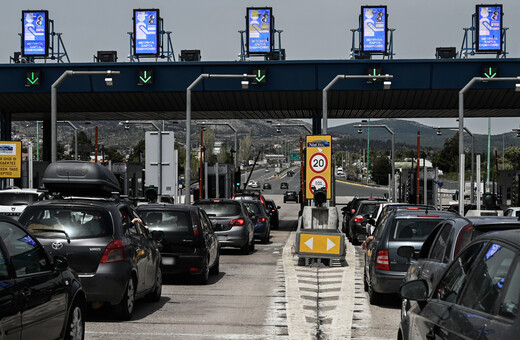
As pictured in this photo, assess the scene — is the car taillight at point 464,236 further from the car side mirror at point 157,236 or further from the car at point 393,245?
the car side mirror at point 157,236

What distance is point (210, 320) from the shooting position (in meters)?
11.8

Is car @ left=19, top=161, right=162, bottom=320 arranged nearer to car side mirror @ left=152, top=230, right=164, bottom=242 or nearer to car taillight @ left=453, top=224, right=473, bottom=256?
car side mirror @ left=152, top=230, right=164, bottom=242

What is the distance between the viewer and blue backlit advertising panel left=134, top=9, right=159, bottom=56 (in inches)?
1556

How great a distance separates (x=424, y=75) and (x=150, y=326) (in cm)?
2702

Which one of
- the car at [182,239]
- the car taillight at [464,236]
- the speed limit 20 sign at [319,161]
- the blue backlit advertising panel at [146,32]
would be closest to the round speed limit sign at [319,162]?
the speed limit 20 sign at [319,161]

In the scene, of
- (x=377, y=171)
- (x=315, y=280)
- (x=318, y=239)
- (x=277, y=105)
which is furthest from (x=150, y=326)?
(x=377, y=171)

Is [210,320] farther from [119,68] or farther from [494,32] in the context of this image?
[494,32]

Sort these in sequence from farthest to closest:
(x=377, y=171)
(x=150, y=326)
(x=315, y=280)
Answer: (x=377, y=171)
(x=315, y=280)
(x=150, y=326)

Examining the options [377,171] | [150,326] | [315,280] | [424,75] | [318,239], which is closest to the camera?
[150,326]

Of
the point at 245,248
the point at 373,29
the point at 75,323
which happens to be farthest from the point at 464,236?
the point at 373,29

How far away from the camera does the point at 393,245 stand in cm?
1361

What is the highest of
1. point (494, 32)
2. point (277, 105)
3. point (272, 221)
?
point (494, 32)

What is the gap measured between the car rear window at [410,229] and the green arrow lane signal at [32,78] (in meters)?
26.4

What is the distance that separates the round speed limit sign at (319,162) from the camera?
25961 mm
